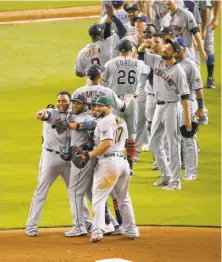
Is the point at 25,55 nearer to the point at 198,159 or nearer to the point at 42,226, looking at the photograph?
the point at 198,159

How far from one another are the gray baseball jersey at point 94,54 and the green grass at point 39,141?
1656 mm

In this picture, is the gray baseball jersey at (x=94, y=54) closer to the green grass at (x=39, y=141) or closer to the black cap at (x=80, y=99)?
the green grass at (x=39, y=141)

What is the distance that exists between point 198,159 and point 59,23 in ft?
35.4

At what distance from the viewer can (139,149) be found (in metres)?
18.7

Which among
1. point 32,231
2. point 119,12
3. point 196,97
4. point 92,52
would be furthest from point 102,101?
point 119,12

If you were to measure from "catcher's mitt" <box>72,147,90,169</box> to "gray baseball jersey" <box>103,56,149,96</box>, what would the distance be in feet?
9.89

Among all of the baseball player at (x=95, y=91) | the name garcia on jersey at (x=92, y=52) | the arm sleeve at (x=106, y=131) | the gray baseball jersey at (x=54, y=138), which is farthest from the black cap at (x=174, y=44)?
the arm sleeve at (x=106, y=131)

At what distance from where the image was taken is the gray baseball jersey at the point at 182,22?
19.1 metres

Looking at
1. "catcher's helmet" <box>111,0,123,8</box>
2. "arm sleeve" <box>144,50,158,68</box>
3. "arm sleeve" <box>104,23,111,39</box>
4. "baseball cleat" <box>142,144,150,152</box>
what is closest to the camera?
"arm sleeve" <box>144,50,158,68</box>

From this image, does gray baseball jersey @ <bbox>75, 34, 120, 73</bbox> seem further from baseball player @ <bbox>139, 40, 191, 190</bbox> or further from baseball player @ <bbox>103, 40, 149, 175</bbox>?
baseball player @ <bbox>139, 40, 191, 190</bbox>

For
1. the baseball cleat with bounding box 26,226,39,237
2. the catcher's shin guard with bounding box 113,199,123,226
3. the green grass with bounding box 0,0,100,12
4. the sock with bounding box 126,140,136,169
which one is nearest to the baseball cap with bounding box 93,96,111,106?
the catcher's shin guard with bounding box 113,199,123,226

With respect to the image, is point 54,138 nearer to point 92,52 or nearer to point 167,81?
point 167,81

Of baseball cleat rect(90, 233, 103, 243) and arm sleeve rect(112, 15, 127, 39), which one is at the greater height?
arm sleeve rect(112, 15, 127, 39)

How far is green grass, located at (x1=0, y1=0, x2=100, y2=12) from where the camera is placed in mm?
29703
